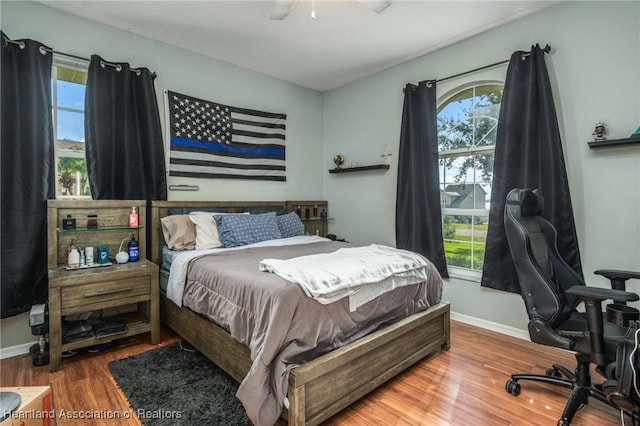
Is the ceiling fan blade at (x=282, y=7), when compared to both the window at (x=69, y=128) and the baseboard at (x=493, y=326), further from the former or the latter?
the baseboard at (x=493, y=326)

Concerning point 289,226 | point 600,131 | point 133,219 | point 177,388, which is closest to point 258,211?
point 289,226

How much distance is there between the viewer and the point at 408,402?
6.15ft

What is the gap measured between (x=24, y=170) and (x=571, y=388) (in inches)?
159

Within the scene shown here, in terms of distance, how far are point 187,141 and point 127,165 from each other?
68cm

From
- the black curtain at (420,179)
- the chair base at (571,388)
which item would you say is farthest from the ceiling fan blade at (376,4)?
the chair base at (571,388)

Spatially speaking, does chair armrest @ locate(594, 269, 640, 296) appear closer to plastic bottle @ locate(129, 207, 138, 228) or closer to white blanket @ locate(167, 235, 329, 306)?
white blanket @ locate(167, 235, 329, 306)

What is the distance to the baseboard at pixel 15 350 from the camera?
2.40m

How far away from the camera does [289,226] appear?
3605 mm

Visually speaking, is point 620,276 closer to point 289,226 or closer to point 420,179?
point 420,179

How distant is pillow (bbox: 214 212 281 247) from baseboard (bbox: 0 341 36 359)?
66.9 inches

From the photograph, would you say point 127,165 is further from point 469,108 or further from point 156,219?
point 469,108

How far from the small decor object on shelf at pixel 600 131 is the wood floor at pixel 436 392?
67.2 inches

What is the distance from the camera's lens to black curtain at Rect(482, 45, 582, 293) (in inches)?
97.8

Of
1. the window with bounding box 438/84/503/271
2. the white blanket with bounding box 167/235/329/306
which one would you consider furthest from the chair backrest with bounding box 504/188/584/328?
the white blanket with bounding box 167/235/329/306
